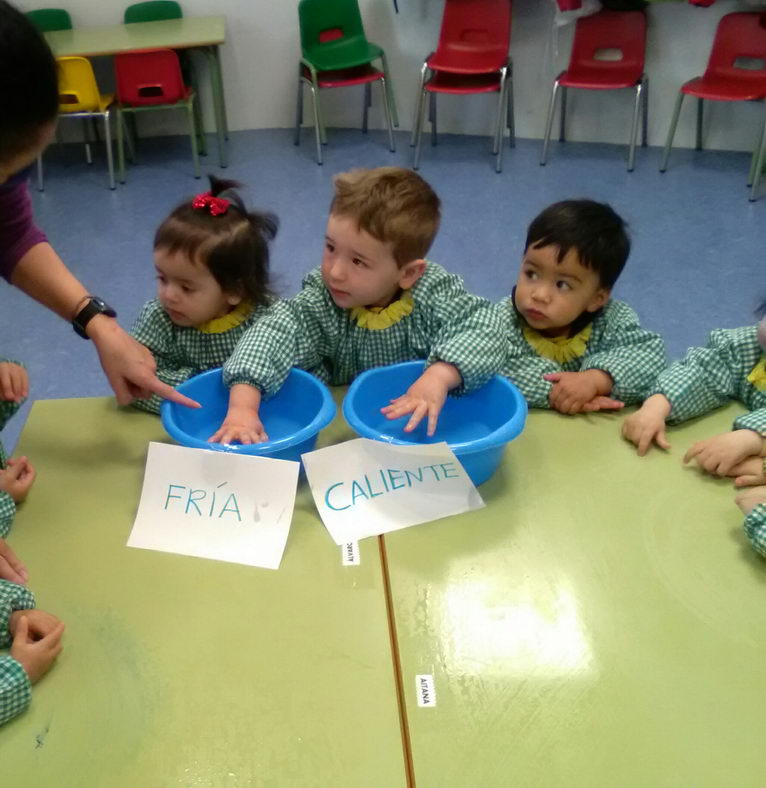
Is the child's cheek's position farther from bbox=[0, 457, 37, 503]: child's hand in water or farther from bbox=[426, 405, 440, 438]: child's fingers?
bbox=[0, 457, 37, 503]: child's hand in water

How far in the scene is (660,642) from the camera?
91 centimetres

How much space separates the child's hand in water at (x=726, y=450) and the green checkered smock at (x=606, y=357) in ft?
0.64

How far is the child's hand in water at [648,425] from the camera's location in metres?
1.25

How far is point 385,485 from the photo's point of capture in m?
1.12

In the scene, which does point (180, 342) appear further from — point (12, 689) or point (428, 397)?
point (12, 689)

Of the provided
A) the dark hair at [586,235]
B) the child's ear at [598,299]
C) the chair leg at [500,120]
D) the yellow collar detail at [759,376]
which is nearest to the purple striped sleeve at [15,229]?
the dark hair at [586,235]

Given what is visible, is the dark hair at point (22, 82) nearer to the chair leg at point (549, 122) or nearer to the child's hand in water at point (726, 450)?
the child's hand in water at point (726, 450)

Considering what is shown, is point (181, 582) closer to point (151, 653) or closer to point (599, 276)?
point (151, 653)

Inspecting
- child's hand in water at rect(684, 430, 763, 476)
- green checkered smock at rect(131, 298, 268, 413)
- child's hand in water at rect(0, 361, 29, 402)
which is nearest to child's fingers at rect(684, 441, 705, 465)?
child's hand in water at rect(684, 430, 763, 476)

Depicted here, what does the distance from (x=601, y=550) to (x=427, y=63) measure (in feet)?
12.6

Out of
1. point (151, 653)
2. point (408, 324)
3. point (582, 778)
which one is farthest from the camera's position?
point (408, 324)

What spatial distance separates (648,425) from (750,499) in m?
0.21

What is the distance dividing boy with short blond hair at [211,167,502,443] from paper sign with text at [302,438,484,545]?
0.10 metres

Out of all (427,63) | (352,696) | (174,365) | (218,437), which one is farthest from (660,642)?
(427,63)
